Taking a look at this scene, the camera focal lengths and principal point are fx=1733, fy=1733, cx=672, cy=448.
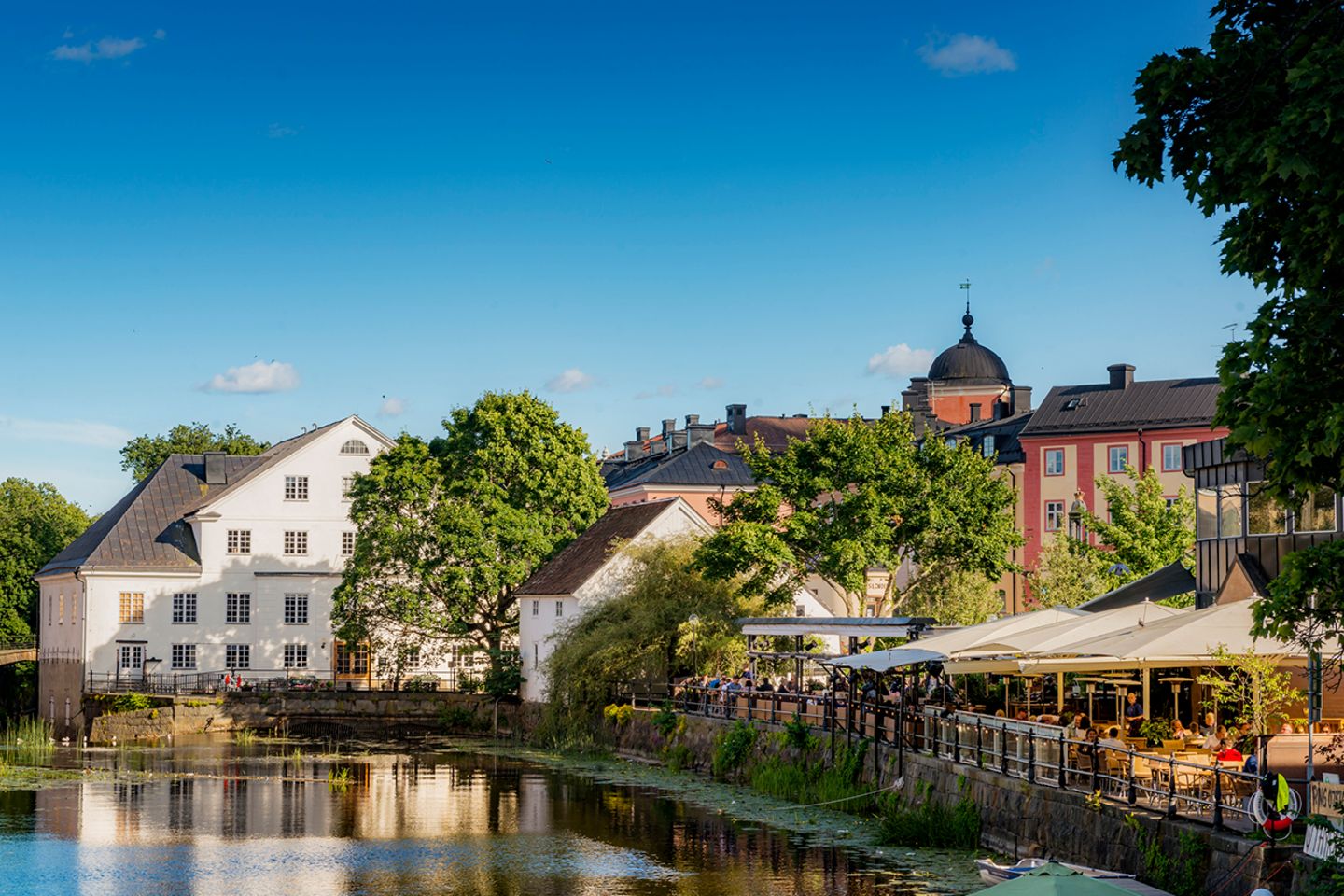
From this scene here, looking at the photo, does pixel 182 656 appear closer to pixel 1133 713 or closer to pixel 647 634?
pixel 647 634

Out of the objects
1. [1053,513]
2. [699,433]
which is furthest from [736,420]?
[1053,513]

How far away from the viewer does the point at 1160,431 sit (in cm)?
7469

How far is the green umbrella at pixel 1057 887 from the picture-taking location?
1344 centimetres

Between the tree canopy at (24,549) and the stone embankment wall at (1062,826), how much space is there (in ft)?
179

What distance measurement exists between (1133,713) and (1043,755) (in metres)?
4.69

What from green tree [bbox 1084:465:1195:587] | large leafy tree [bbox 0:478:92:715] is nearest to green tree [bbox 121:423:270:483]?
large leafy tree [bbox 0:478:92:715]

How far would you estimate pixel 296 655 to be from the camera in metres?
67.3

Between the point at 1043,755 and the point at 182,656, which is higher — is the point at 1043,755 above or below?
above

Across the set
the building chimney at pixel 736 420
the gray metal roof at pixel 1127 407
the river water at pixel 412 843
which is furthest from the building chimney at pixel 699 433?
the river water at pixel 412 843

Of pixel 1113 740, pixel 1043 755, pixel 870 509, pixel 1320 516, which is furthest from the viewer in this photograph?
pixel 870 509

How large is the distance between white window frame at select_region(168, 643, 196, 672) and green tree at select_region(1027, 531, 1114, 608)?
103ft

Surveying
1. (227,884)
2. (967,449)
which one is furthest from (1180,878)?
(967,449)

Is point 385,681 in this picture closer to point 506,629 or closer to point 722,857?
point 506,629

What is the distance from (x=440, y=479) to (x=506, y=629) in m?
5.76
